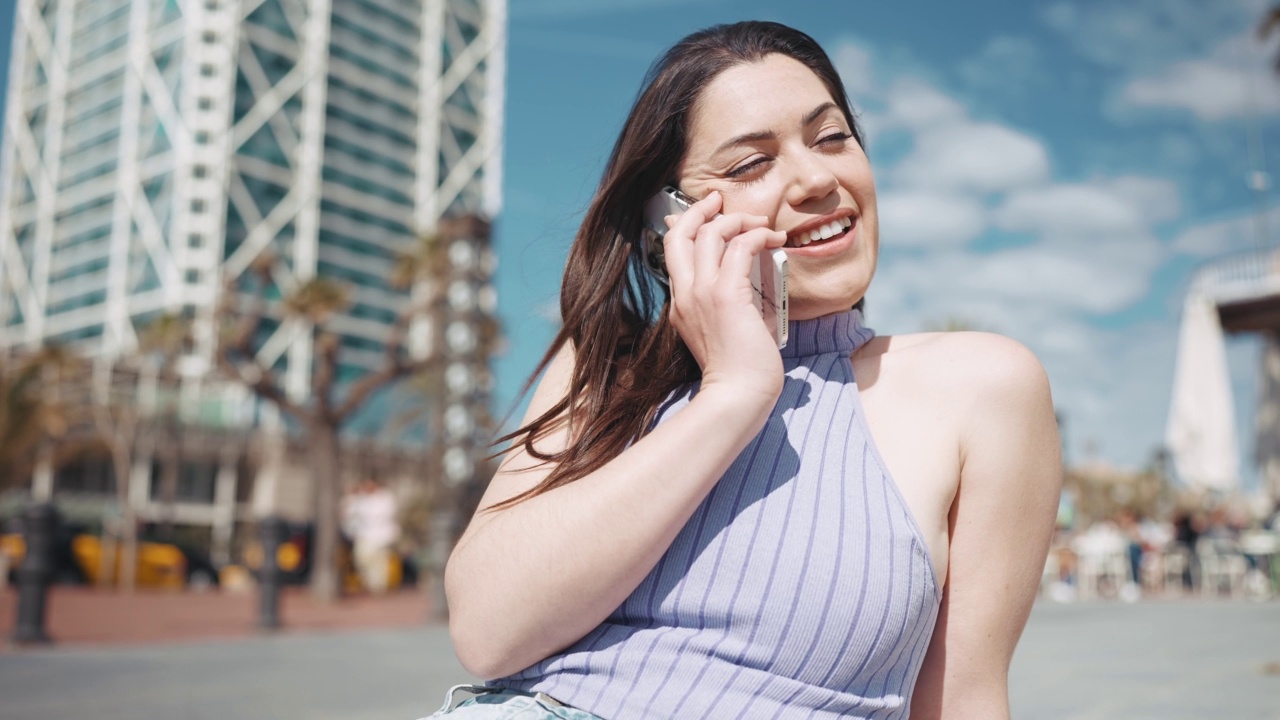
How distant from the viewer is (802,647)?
116cm

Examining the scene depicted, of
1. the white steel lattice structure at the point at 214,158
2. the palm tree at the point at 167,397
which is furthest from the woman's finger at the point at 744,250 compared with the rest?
the white steel lattice structure at the point at 214,158

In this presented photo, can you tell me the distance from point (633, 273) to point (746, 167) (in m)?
0.28

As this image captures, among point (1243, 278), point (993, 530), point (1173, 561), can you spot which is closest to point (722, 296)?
point (993, 530)

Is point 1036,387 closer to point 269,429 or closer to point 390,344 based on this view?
point 390,344

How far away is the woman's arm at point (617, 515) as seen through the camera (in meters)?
1.13

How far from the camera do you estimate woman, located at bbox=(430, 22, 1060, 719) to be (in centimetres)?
116

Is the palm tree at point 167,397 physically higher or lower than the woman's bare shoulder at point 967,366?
higher

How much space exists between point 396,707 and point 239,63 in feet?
260

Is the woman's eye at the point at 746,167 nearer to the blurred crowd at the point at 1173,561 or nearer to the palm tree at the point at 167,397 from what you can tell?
the blurred crowd at the point at 1173,561

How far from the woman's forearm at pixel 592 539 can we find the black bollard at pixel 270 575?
34.7ft

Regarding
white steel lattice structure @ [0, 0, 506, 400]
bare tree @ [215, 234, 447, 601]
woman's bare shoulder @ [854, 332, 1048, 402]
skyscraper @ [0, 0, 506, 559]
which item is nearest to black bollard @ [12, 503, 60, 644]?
bare tree @ [215, 234, 447, 601]

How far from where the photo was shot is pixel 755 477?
1.28 m

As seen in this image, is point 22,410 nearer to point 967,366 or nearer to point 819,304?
point 819,304

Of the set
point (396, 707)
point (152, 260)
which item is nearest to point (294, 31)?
point (152, 260)
